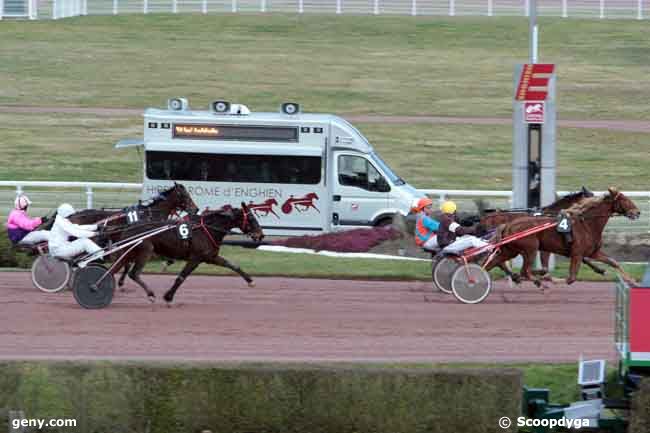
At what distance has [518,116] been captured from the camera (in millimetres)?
17797

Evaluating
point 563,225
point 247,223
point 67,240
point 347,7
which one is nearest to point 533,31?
point 563,225

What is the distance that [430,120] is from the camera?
3509cm

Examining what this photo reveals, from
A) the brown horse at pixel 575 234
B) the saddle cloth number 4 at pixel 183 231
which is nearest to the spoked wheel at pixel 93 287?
the saddle cloth number 4 at pixel 183 231

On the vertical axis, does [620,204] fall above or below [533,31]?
below

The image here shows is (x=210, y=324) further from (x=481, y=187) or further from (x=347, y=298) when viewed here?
(x=481, y=187)

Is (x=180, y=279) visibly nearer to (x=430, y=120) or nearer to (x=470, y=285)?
(x=470, y=285)

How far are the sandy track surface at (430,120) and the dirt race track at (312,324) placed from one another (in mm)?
17462

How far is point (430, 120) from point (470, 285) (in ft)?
64.8

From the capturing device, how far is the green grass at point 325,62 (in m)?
37.2

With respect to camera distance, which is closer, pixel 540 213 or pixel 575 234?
pixel 575 234

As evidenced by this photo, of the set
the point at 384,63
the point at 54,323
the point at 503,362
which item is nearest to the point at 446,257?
the point at 503,362

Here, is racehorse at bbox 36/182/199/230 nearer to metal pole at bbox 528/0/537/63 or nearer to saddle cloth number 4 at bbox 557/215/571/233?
saddle cloth number 4 at bbox 557/215/571/233

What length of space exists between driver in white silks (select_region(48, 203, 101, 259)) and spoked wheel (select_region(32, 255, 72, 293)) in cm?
71

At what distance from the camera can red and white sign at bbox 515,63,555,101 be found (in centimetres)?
1772
